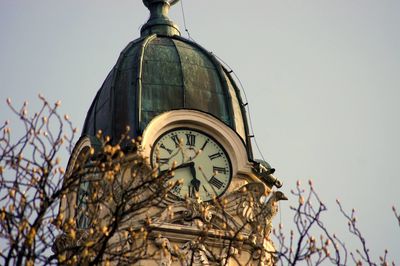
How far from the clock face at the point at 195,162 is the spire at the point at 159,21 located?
175 inches

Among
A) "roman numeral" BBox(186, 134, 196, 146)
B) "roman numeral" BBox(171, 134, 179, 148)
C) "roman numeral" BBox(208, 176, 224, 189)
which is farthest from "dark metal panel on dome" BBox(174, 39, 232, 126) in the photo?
"roman numeral" BBox(208, 176, 224, 189)

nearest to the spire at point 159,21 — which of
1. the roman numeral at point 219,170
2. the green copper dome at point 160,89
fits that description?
the green copper dome at point 160,89

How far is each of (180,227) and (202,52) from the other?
A: 19.2 feet

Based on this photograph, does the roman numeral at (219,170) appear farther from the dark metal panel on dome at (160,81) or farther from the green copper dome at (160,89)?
the dark metal panel on dome at (160,81)

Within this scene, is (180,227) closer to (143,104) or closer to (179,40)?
(143,104)

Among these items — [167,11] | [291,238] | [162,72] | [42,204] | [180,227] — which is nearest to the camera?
[42,204]

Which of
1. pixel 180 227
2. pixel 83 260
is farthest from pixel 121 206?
pixel 180 227

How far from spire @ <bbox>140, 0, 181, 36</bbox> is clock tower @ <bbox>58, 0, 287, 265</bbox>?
3.48 ft

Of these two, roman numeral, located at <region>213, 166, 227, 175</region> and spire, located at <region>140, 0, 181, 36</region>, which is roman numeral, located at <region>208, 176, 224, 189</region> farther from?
spire, located at <region>140, 0, 181, 36</region>

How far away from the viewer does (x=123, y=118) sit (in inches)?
1331

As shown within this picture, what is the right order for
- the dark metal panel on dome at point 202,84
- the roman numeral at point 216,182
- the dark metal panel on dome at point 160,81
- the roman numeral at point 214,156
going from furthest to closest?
the dark metal panel on dome at point 202,84 → the dark metal panel on dome at point 160,81 → the roman numeral at point 214,156 → the roman numeral at point 216,182

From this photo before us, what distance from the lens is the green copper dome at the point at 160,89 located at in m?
33.9

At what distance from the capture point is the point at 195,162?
1298 inches

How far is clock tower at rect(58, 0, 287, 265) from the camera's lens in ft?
104
